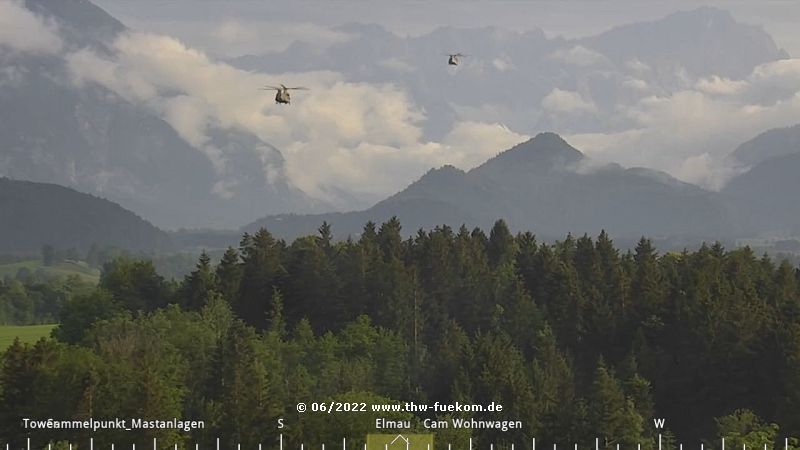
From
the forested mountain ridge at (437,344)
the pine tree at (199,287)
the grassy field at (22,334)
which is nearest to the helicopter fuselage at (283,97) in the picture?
the forested mountain ridge at (437,344)

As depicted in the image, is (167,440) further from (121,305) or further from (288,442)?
(121,305)

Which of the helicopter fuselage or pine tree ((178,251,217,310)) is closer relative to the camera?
the helicopter fuselage

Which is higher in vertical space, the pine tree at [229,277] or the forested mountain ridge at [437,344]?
the pine tree at [229,277]

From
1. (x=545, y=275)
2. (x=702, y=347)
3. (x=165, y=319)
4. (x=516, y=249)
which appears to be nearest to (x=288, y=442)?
(x=165, y=319)

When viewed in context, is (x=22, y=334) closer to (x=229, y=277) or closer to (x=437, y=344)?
(x=229, y=277)

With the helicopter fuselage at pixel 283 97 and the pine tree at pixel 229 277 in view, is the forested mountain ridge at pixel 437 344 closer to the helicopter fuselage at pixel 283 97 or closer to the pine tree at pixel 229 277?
the pine tree at pixel 229 277

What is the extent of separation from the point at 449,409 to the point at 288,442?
61.1 ft

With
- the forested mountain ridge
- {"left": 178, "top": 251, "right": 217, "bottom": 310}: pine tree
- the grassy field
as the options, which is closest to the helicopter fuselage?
the forested mountain ridge

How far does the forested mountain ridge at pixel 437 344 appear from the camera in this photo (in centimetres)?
8619

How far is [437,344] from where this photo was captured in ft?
405

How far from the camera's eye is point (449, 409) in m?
96.8

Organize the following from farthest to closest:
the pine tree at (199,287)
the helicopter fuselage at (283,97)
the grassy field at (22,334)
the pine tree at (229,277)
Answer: the grassy field at (22,334) < the pine tree at (229,277) < the pine tree at (199,287) < the helicopter fuselage at (283,97)

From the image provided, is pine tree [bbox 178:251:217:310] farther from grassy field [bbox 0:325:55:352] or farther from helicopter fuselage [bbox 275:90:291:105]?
helicopter fuselage [bbox 275:90:291:105]

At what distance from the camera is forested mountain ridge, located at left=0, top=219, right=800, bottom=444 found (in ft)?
283
